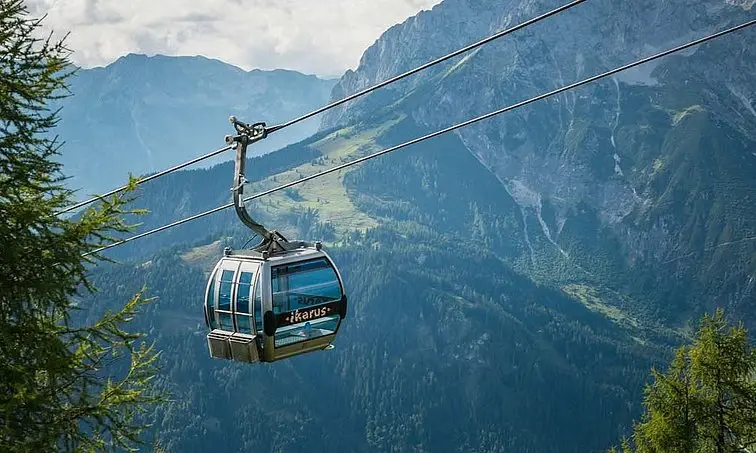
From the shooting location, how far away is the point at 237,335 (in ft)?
54.0

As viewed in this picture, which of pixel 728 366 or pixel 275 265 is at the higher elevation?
pixel 275 265

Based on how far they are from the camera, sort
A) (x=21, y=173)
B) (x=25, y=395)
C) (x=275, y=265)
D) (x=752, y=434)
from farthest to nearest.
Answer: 1. (x=752, y=434)
2. (x=275, y=265)
3. (x=21, y=173)
4. (x=25, y=395)

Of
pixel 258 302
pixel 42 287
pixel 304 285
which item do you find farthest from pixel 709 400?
pixel 42 287

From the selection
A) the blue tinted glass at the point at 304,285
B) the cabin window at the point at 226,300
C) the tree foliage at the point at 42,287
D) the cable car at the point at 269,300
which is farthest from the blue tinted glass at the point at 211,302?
the tree foliage at the point at 42,287

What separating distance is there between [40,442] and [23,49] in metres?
5.74

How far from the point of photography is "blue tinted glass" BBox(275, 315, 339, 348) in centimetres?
1650

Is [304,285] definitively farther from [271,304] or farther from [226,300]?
[226,300]

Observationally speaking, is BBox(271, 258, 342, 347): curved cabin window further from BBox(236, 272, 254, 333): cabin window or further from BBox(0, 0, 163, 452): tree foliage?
BBox(0, 0, 163, 452): tree foliage

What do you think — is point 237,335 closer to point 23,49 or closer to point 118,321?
point 118,321

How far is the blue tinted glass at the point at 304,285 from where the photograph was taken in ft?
53.7

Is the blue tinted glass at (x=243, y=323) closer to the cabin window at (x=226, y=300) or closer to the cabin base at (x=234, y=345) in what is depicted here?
the cabin base at (x=234, y=345)

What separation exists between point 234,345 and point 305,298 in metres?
1.49

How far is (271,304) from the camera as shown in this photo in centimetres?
1617

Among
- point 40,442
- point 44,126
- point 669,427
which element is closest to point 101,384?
point 40,442
